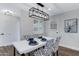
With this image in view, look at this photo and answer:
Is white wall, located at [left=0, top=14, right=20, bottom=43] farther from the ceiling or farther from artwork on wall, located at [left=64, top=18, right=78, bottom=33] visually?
artwork on wall, located at [left=64, top=18, right=78, bottom=33]

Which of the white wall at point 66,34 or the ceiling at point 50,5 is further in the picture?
the white wall at point 66,34

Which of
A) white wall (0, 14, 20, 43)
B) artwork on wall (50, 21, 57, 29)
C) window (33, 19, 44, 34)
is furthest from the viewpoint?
artwork on wall (50, 21, 57, 29)

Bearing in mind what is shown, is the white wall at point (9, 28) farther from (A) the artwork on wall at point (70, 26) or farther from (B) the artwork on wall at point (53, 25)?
(A) the artwork on wall at point (70, 26)

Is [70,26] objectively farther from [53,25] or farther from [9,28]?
[9,28]

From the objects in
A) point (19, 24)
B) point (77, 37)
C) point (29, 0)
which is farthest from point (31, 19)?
point (77, 37)

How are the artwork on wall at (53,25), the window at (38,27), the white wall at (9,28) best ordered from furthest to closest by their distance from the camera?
the artwork on wall at (53,25) < the window at (38,27) < the white wall at (9,28)

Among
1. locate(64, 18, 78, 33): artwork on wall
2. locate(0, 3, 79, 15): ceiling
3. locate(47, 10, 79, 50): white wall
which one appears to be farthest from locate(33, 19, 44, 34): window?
locate(64, 18, 78, 33): artwork on wall

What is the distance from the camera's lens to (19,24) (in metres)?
1.43

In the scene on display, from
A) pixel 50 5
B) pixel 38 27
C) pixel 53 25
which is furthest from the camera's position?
pixel 53 25

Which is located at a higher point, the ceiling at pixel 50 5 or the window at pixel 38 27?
the ceiling at pixel 50 5

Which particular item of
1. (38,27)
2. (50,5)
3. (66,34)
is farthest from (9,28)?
(66,34)

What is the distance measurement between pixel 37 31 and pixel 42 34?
0.14 meters

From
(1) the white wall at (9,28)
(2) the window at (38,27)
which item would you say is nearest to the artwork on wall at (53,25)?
(2) the window at (38,27)

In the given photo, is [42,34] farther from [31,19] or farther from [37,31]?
[31,19]
